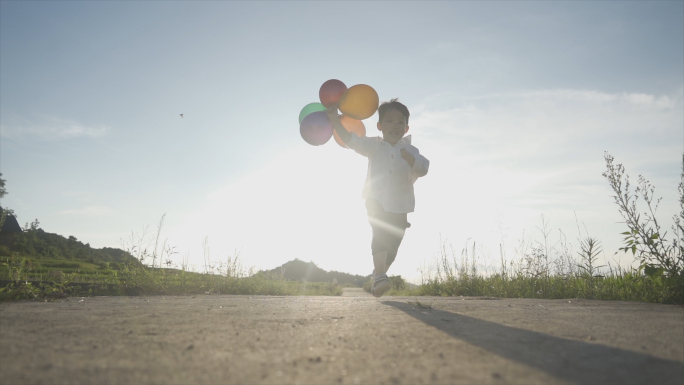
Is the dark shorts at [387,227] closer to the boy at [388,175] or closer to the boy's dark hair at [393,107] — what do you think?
the boy at [388,175]

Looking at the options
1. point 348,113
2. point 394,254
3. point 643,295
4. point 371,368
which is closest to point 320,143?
point 348,113

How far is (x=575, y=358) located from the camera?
4.93ft

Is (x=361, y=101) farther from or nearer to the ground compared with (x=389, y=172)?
farther from the ground

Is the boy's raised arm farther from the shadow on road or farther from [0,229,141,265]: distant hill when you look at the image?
[0,229,141,265]: distant hill

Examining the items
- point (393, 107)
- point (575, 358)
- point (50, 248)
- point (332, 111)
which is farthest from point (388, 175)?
point (50, 248)

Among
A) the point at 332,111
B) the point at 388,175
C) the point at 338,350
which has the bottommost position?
the point at 338,350

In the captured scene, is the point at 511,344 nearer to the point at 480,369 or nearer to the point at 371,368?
the point at 480,369

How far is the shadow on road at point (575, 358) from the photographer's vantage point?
4.33ft

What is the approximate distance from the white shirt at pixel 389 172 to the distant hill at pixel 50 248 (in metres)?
17.0

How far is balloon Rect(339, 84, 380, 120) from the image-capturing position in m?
5.29

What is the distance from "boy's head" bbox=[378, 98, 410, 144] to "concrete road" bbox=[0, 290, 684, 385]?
3.18 meters

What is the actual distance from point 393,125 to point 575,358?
13.4 feet

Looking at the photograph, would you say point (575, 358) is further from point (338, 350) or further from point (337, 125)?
point (337, 125)

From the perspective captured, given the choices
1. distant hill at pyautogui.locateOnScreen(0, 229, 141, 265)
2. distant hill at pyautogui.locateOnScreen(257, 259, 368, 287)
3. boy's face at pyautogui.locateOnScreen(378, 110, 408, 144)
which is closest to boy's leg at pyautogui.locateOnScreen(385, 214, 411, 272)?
boy's face at pyautogui.locateOnScreen(378, 110, 408, 144)
